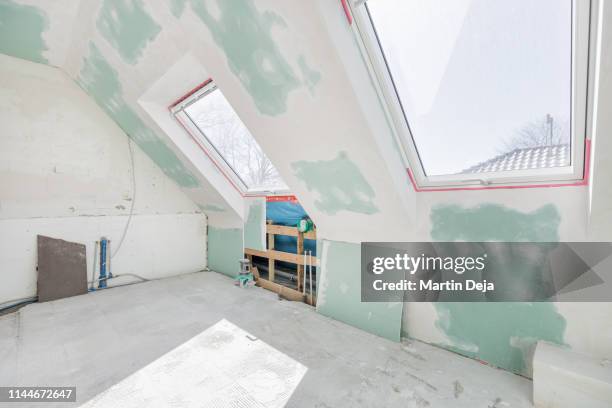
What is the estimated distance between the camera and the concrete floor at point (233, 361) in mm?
1544

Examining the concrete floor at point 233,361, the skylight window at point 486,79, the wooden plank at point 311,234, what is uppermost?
the skylight window at point 486,79

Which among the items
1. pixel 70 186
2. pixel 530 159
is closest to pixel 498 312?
pixel 530 159

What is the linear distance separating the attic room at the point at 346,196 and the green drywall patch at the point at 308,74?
0.02 meters

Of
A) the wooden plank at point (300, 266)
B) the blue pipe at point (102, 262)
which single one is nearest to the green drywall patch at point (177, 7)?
the wooden plank at point (300, 266)

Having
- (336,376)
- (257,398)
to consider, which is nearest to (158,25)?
(257,398)

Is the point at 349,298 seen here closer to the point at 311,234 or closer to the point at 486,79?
the point at 311,234

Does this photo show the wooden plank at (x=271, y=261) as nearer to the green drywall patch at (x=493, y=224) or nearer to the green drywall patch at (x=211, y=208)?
the green drywall patch at (x=211, y=208)

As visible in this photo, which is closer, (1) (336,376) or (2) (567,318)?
(2) (567,318)

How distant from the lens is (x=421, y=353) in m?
1.97

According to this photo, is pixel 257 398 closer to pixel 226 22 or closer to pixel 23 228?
pixel 226 22

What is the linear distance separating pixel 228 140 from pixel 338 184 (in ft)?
5.10

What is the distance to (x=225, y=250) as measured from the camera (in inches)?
157

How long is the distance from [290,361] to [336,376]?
33cm

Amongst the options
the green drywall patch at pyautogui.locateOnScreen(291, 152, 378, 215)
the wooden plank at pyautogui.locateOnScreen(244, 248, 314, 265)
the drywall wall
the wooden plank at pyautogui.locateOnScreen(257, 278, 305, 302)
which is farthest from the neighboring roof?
the drywall wall
